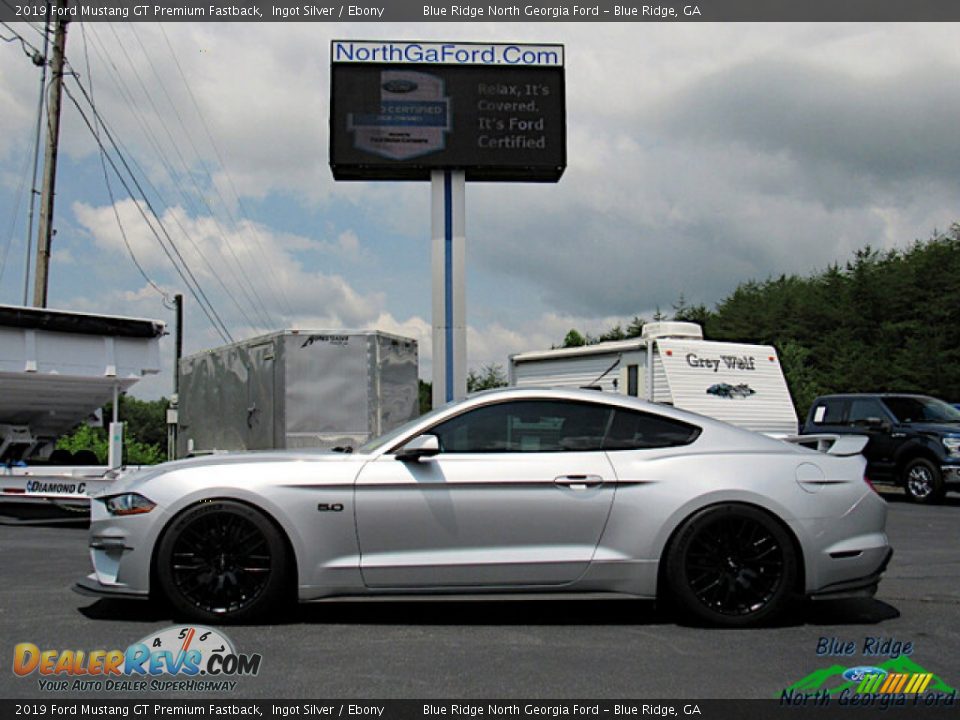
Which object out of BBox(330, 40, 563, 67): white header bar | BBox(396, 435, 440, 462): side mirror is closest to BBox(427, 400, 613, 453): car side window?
BBox(396, 435, 440, 462): side mirror

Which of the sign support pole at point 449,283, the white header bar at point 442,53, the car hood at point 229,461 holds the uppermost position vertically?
the white header bar at point 442,53

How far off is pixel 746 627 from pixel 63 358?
29.8 feet

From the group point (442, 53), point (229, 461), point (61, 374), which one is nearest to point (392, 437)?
point (229, 461)

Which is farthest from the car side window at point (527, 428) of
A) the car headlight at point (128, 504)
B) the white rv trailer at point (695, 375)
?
the white rv trailer at point (695, 375)

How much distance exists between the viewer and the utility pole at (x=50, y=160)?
21.6 meters

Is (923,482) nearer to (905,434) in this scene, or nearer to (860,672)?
(905,434)

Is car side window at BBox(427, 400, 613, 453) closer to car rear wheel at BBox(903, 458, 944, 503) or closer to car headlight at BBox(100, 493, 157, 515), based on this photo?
car headlight at BBox(100, 493, 157, 515)

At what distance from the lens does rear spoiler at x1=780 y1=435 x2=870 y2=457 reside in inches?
229

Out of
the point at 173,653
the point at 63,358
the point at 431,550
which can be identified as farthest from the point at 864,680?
the point at 63,358

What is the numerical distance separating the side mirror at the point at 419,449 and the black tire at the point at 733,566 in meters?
1.42

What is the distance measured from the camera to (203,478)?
5449mm

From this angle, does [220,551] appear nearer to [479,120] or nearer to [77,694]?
[77,694]

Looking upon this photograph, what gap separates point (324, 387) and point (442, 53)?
711 cm

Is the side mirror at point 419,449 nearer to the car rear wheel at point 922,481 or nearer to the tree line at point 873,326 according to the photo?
the car rear wheel at point 922,481
